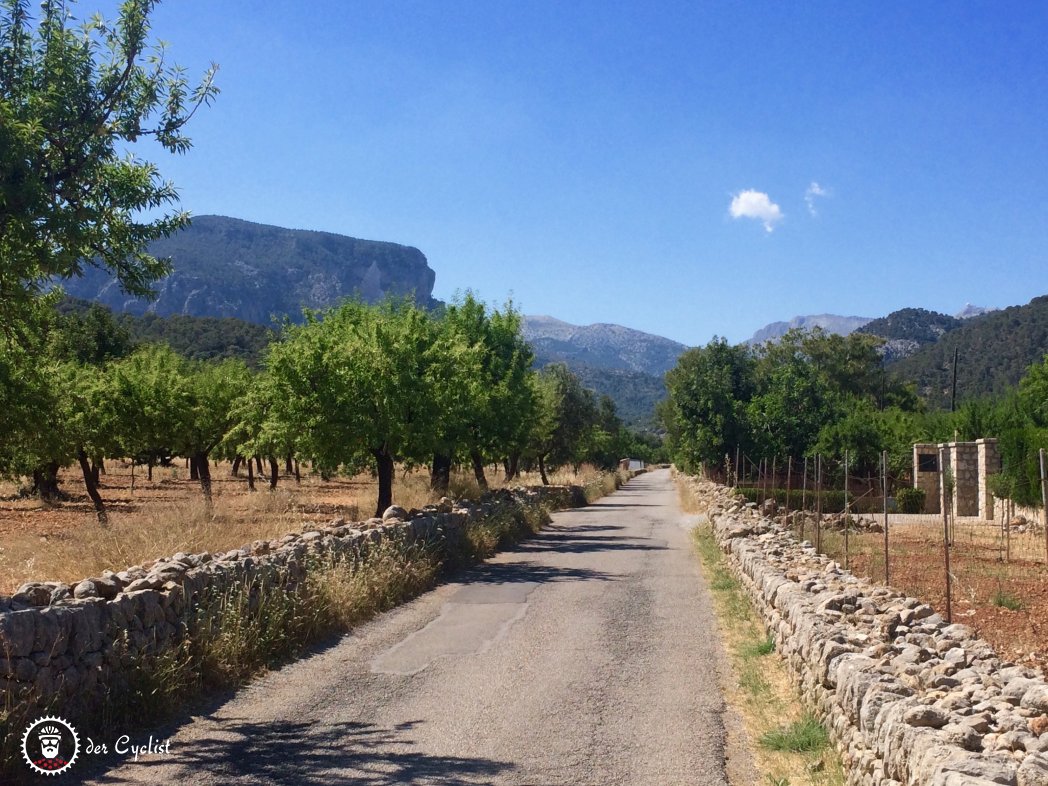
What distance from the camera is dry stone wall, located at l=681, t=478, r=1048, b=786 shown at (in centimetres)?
493

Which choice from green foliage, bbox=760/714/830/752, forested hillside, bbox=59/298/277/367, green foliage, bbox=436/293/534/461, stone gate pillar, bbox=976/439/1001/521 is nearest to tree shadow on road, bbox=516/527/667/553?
green foliage, bbox=436/293/534/461

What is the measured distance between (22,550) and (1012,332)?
10180 cm

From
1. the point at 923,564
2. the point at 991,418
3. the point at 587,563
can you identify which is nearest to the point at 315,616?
the point at 587,563

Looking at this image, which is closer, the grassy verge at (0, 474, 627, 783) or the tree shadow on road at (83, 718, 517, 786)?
the tree shadow on road at (83, 718, 517, 786)

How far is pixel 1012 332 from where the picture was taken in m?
96.4

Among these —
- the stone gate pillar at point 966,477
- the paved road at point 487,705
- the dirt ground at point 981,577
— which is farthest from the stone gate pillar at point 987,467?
the paved road at point 487,705

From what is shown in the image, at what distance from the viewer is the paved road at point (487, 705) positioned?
6777 mm

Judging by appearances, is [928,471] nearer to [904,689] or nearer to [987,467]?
[987,467]

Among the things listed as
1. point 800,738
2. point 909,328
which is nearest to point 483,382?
point 800,738

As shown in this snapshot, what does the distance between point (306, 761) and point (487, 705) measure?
6.86 ft

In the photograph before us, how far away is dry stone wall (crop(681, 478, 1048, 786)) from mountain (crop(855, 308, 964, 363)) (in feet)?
463

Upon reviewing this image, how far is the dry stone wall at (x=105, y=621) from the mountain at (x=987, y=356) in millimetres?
84624

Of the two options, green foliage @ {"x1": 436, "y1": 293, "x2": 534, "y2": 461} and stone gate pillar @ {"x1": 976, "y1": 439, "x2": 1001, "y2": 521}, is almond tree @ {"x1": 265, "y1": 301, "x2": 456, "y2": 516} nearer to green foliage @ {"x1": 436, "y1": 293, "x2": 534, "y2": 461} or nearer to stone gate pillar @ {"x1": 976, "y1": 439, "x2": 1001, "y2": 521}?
green foliage @ {"x1": 436, "y1": 293, "x2": 534, "y2": 461}

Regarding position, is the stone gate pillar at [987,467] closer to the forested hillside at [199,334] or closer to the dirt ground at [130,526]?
the dirt ground at [130,526]
